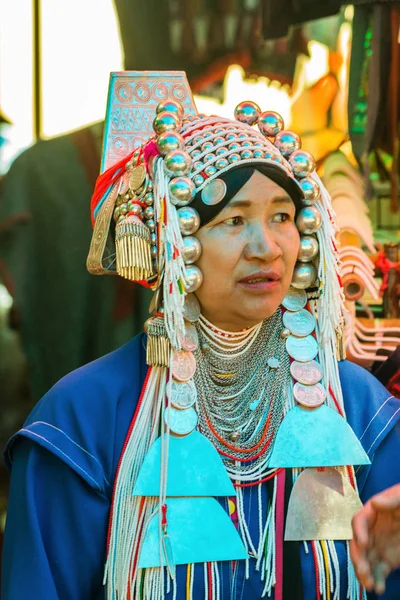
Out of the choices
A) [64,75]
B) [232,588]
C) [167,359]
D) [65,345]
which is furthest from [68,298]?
[232,588]

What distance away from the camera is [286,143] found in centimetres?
247

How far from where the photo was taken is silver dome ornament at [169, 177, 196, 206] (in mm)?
2289

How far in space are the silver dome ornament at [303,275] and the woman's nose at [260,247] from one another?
159 millimetres

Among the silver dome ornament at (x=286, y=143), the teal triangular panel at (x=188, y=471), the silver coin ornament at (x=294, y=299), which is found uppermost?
the silver dome ornament at (x=286, y=143)

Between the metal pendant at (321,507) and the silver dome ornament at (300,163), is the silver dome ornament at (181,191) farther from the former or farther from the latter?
the metal pendant at (321,507)

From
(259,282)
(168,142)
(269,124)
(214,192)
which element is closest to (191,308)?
(259,282)

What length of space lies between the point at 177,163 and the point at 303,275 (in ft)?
1.37

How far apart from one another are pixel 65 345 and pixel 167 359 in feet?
3.77

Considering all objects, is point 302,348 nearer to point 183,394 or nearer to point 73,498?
point 183,394

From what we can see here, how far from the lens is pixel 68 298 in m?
3.43

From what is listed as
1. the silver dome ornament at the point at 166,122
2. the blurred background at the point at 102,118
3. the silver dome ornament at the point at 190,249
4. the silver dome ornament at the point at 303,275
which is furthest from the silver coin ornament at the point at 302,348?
the blurred background at the point at 102,118

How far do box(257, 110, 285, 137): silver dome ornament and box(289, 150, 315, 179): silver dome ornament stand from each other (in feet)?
0.26

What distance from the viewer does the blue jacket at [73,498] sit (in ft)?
7.30

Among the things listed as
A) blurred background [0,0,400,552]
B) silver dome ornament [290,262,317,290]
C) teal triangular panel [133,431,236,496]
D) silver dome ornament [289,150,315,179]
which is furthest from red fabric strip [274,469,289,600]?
blurred background [0,0,400,552]
